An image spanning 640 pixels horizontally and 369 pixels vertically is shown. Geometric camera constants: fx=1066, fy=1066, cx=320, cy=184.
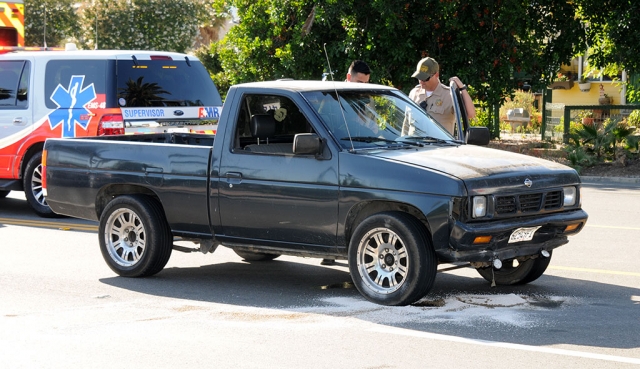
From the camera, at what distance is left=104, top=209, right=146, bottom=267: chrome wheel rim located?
9328 mm

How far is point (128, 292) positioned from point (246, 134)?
5.32 feet

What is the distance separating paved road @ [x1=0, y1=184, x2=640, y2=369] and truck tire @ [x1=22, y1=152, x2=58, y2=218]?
303 centimetres

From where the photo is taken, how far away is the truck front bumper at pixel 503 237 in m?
7.54

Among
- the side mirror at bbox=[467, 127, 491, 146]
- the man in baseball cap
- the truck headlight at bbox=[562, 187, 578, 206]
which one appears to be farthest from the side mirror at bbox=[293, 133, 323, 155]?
the man in baseball cap

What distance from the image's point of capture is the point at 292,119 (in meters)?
8.85

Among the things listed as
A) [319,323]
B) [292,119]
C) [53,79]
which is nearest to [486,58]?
[53,79]

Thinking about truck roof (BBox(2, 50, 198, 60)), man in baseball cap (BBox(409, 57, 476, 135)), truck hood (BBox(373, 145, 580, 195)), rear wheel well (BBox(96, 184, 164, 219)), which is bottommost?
rear wheel well (BBox(96, 184, 164, 219))

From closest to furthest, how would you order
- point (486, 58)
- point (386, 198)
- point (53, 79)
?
point (386, 198)
point (53, 79)
point (486, 58)

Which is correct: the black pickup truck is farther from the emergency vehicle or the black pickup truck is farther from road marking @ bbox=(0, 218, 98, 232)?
the emergency vehicle

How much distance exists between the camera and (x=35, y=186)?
1387cm

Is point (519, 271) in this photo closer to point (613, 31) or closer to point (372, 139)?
point (372, 139)

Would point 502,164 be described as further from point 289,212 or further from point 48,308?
point 48,308

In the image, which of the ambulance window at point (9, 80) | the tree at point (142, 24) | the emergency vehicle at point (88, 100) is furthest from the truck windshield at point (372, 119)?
the tree at point (142, 24)

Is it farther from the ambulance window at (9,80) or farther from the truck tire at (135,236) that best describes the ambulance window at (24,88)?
the truck tire at (135,236)
